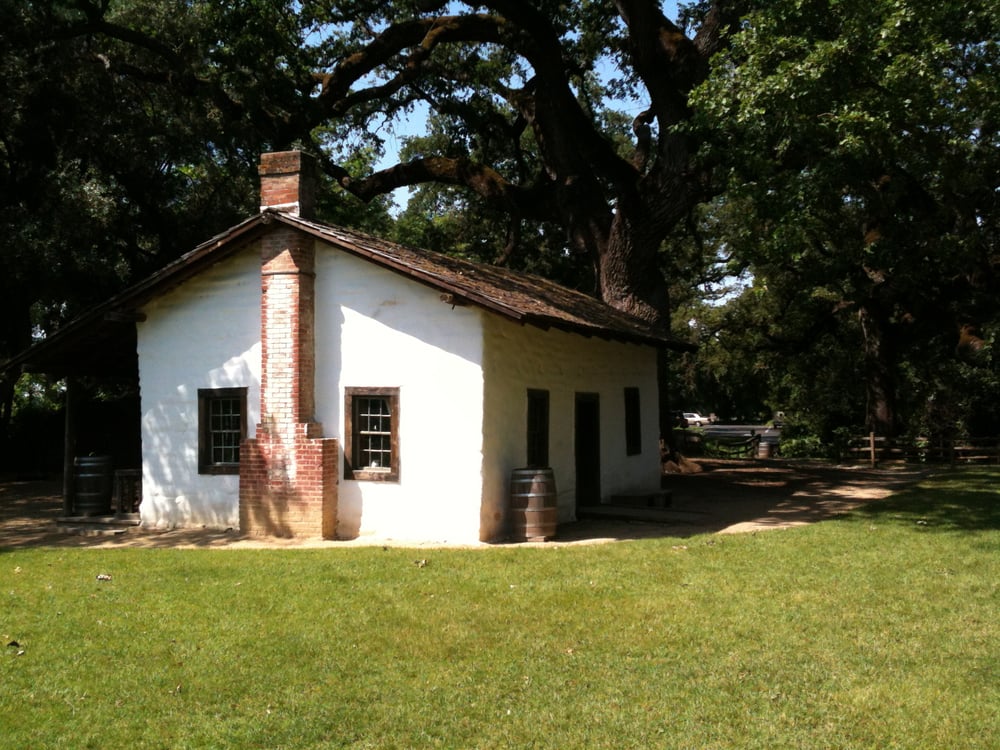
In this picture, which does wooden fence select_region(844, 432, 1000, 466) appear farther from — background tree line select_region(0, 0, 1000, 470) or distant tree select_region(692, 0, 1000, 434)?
distant tree select_region(692, 0, 1000, 434)

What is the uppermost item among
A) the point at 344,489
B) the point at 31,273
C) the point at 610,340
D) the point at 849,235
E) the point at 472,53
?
the point at 472,53

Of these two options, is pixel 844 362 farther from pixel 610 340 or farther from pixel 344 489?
pixel 344 489

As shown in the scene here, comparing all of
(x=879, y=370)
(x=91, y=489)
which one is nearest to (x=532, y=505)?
(x=91, y=489)

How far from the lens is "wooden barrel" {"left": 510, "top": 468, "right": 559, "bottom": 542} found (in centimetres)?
1162

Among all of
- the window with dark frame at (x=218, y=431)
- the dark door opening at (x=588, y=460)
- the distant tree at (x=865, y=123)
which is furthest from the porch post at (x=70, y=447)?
the distant tree at (x=865, y=123)

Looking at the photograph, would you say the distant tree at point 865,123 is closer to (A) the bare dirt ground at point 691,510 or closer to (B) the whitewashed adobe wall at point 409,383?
(A) the bare dirt ground at point 691,510

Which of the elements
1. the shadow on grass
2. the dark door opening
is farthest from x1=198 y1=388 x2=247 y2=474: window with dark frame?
the shadow on grass

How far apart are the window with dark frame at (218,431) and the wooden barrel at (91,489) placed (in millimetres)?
2050

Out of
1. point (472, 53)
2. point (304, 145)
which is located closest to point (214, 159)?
point (304, 145)

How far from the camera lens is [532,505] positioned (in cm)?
1169

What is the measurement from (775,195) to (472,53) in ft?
35.4

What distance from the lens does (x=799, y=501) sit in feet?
52.4

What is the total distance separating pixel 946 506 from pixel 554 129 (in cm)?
1092

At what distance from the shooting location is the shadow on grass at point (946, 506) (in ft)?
40.6
